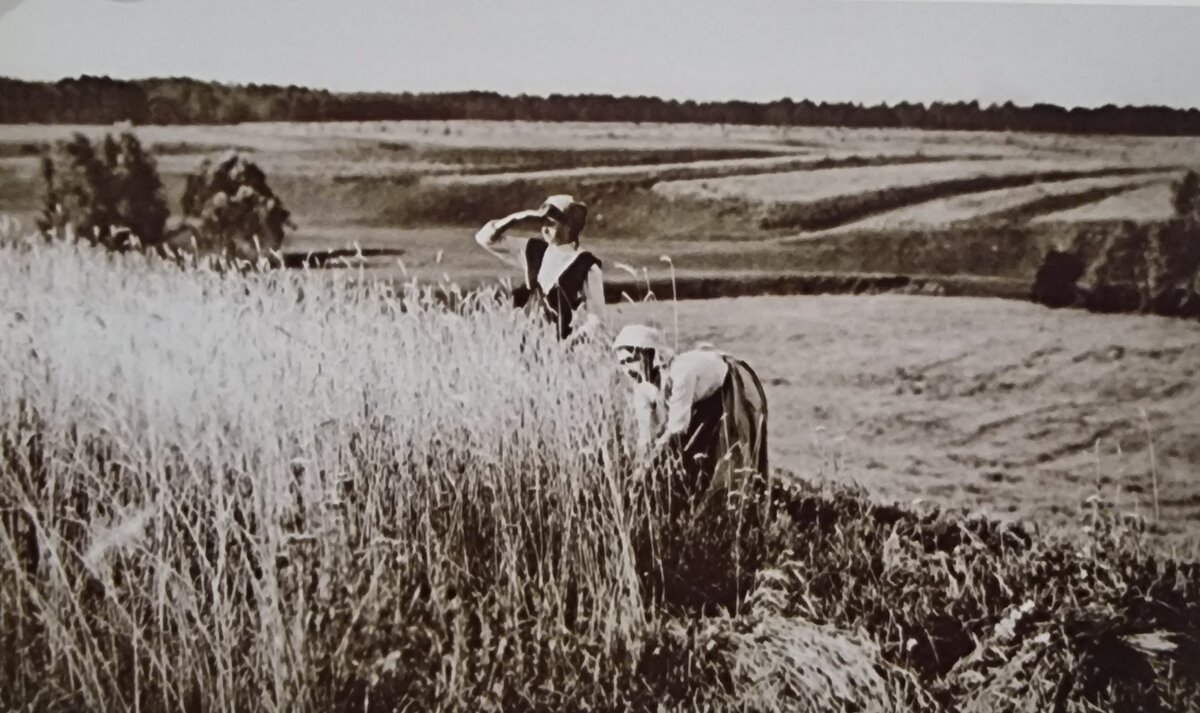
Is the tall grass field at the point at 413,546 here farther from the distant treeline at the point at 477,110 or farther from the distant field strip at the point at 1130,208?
the distant field strip at the point at 1130,208

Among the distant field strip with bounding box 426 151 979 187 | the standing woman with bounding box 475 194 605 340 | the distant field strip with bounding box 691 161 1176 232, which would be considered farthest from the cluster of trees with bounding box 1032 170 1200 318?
the standing woman with bounding box 475 194 605 340

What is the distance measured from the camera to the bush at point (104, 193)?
1.58 metres

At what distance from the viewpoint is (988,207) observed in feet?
5.65

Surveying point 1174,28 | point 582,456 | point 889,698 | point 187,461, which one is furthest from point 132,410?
point 1174,28

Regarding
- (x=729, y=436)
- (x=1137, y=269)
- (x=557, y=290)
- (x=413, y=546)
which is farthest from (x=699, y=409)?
(x=1137, y=269)

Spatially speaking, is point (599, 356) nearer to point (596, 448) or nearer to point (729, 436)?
point (596, 448)

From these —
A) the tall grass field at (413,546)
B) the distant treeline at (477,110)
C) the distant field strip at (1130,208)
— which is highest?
the distant treeline at (477,110)

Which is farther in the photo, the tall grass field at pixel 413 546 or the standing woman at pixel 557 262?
the standing woman at pixel 557 262

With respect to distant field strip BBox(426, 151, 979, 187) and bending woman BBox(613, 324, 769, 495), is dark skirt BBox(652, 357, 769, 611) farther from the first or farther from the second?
distant field strip BBox(426, 151, 979, 187)

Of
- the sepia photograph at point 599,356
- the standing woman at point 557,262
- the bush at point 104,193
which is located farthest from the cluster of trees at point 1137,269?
the bush at point 104,193

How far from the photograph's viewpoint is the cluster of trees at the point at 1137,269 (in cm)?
173

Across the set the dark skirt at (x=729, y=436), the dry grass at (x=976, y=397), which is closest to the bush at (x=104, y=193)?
the dry grass at (x=976, y=397)

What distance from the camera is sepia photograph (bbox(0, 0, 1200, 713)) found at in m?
1.54

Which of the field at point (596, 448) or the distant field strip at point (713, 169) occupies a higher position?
the distant field strip at point (713, 169)
